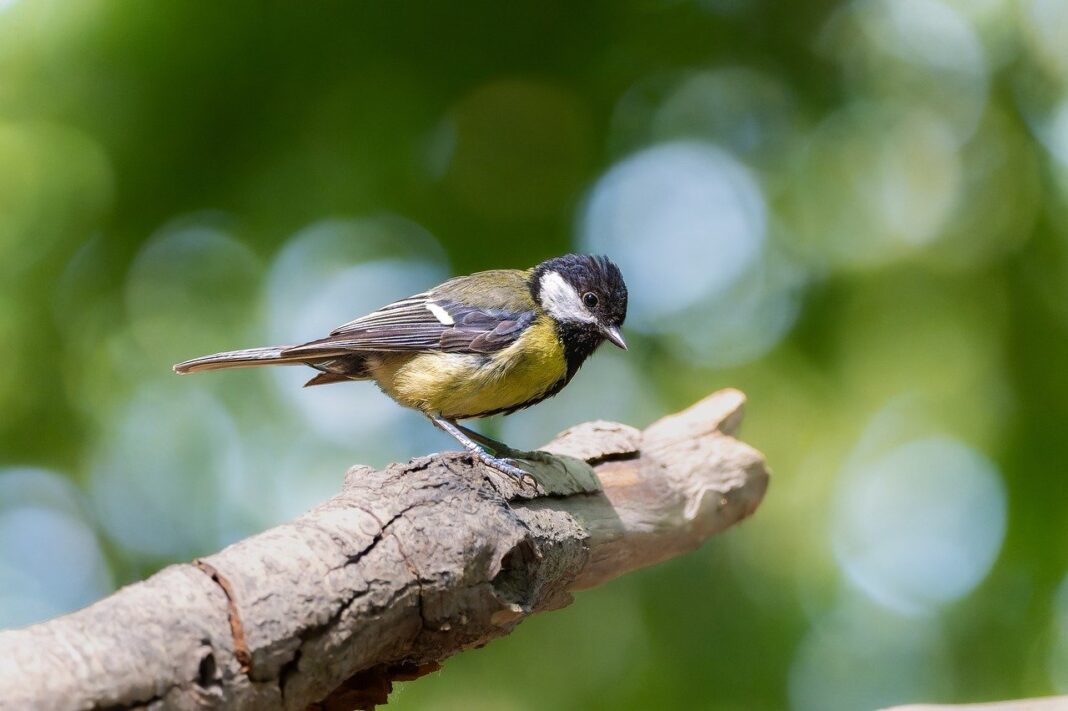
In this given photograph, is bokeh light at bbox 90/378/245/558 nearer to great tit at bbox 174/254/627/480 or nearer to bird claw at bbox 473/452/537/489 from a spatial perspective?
great tit at bbox 174/254/627/480

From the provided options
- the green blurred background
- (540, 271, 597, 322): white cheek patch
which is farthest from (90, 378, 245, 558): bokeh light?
(540, 271, 597, 322): white cheek patch

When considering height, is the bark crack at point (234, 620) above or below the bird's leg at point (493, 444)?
below

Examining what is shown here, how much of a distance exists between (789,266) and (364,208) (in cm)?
248

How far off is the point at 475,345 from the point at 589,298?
1.70 feet

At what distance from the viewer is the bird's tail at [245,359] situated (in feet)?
10.4

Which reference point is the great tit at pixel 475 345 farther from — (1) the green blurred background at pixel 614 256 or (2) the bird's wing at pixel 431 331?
(1) the green blurred background at pixel 614 256

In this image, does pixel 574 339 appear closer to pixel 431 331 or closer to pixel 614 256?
pixel 431 331

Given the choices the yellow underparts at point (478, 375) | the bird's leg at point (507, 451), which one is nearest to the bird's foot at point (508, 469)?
the bird's leg at point (507, 451)

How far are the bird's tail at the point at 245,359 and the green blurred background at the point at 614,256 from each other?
5.66 feet

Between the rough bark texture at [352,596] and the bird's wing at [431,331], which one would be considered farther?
the bird's wing at [431,331]

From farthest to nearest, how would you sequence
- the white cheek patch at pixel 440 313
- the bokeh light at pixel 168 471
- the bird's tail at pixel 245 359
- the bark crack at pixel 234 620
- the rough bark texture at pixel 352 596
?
the bokeh light at pixel 168 471
the white cheek patch at pixel 440 313
the bird's tail at pixel 245 359
the bark crack at pixel 234 620
the rough bark texture at pixel 352 596

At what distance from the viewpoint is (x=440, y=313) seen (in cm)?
337

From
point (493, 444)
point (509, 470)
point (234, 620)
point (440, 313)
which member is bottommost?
point (234, 620)

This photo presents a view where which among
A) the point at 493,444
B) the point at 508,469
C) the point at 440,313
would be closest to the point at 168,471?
the point at 440,313
